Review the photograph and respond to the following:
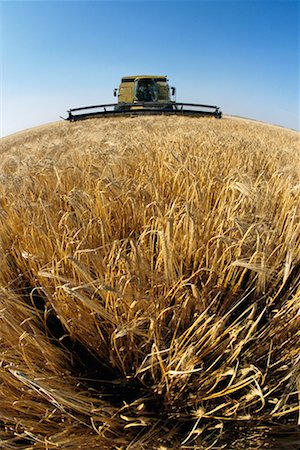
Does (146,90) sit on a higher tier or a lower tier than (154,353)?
higher

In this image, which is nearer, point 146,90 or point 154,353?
point 154,353

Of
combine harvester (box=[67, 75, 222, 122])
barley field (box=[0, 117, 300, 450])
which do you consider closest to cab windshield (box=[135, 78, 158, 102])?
combine harvester (box=[67, 75, 222, 122])

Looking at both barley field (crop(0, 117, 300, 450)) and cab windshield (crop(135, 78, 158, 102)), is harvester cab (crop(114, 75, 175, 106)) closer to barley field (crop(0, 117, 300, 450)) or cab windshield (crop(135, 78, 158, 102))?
cab windshield (crop(135, 78, 158, 102))

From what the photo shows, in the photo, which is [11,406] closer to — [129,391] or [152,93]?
[129,391]

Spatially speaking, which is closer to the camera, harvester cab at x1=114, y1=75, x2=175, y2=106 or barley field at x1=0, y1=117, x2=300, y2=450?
barley field at x1=0, y1=117, x2=300, y2=450

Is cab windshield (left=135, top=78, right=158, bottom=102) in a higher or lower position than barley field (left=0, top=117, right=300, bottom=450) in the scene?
higher

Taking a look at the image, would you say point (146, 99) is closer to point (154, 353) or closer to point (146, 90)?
point (146, 90)

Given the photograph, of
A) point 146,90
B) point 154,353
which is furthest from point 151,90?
point 154,353

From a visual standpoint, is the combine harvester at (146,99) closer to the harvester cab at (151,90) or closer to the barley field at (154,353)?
the harvester cab at (151,90)

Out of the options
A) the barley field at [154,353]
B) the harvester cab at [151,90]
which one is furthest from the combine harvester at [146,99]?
the barley field at [154,353]

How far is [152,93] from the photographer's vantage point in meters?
13.4

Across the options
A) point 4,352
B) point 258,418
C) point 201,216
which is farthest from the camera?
point 201,216

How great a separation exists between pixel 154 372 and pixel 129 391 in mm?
105

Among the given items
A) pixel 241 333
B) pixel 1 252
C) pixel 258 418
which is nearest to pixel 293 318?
pixel 241 333
